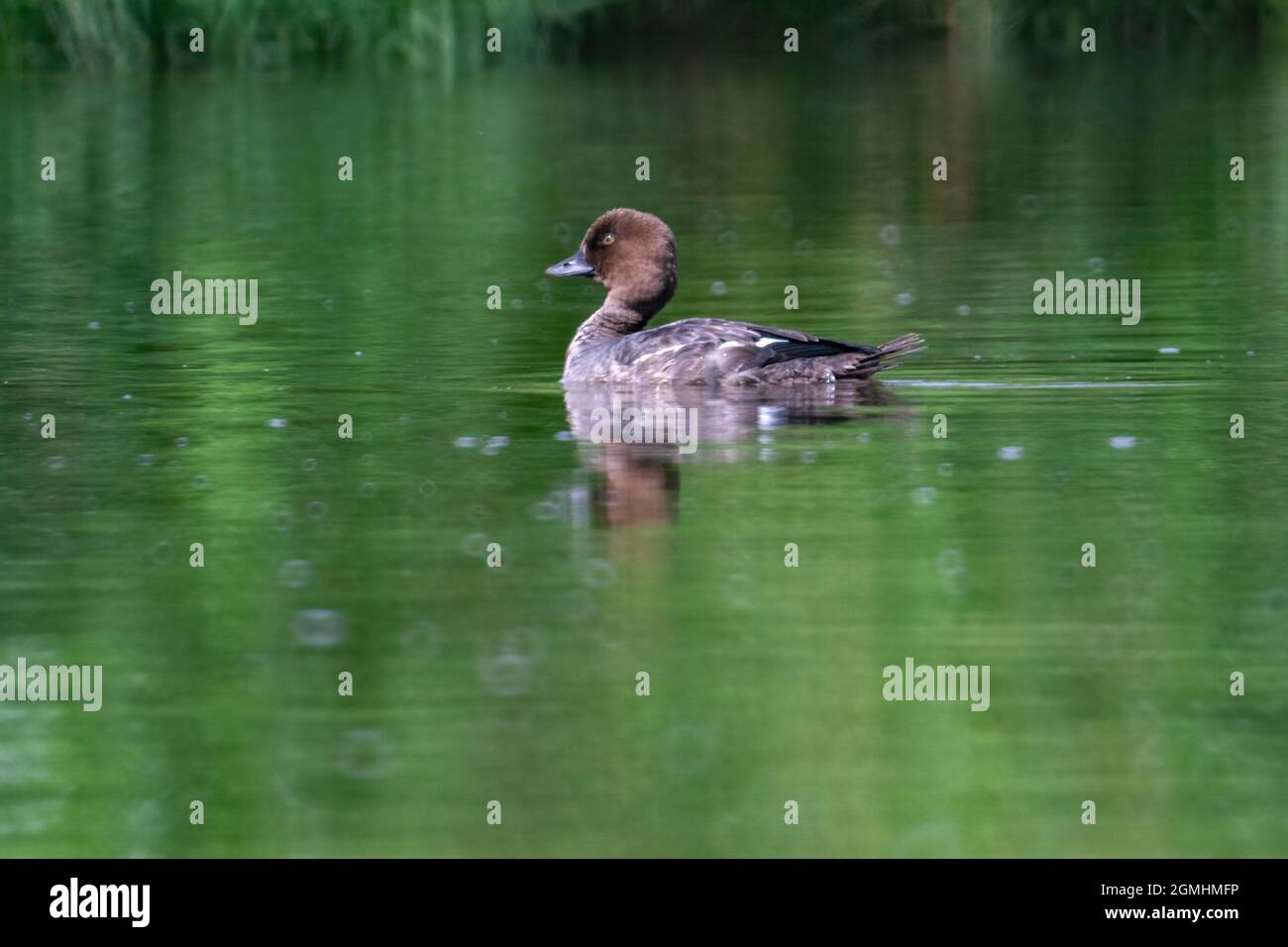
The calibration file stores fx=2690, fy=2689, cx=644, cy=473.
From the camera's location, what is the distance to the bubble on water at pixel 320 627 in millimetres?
8773

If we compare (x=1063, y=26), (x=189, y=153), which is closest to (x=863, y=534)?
(x=189, y=153)

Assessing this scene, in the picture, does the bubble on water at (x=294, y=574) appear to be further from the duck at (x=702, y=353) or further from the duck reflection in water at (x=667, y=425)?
the duck at (x=702, y=353)

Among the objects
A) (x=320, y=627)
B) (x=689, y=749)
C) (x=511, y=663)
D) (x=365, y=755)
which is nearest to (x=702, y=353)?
(x=320, y=627)

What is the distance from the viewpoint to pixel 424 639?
8781mm

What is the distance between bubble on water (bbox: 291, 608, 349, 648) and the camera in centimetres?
877

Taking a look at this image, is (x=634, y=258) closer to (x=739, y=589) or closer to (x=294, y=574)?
(x=294, y=574)

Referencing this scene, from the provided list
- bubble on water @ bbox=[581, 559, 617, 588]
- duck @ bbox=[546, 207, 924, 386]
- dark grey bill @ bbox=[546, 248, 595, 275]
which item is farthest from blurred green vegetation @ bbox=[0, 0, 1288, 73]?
bubble on water @ bbox=[581, 559, 617, 588]

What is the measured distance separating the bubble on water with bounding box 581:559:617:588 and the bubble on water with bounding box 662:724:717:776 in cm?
175

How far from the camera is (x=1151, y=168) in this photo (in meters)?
28.1

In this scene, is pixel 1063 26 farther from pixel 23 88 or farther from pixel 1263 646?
pixel 1263 646

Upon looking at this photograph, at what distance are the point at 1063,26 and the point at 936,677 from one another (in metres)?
41.4

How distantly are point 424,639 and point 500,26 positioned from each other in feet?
114

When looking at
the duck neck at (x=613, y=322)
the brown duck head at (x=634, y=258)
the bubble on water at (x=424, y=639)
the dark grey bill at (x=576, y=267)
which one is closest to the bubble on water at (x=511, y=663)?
the bubble on water at (x=424, y=639)

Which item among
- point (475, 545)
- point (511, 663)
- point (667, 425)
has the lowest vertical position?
point (511, 663)
